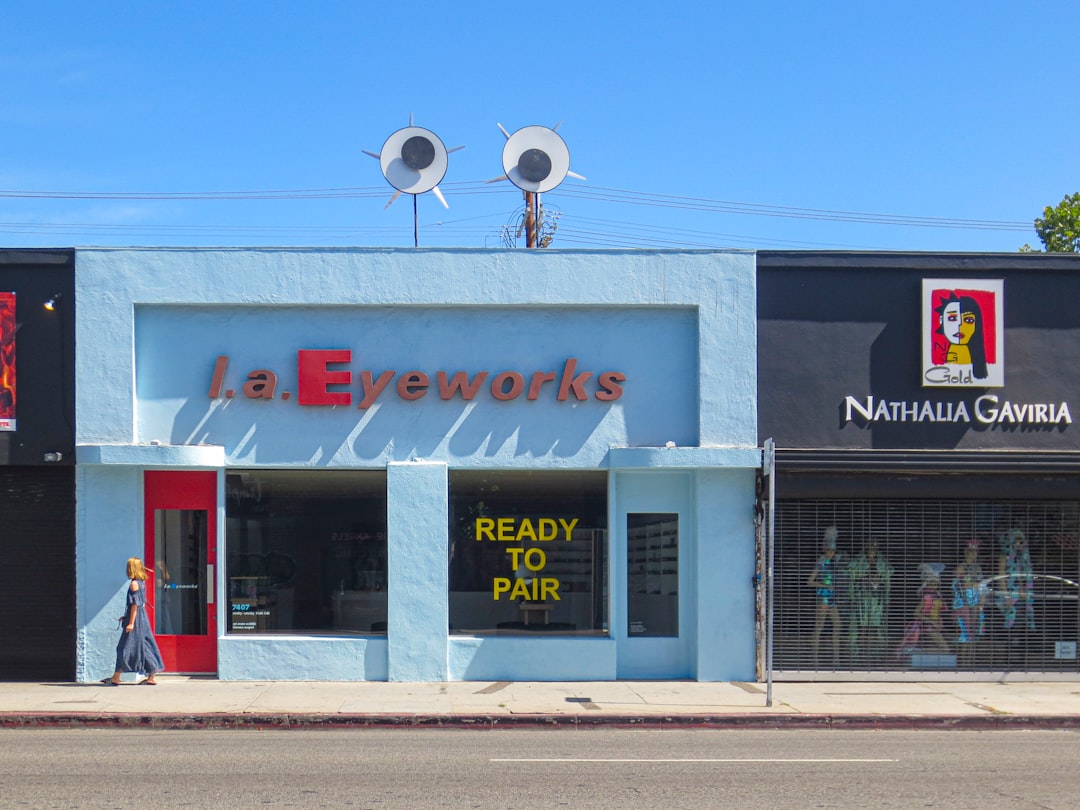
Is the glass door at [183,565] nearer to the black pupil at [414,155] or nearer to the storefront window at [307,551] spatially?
the storefront window at [307,551]

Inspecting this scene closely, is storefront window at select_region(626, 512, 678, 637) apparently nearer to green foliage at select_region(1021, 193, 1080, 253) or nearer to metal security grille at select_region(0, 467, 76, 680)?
metal security grille at select_region(0, 467, 76, 680)

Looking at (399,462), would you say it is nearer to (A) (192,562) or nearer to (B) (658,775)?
(A) (192,562)

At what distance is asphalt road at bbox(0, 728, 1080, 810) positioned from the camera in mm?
8734

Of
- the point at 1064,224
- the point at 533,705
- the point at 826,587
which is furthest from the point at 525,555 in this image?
the point at 1064,224

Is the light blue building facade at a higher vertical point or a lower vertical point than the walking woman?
higher

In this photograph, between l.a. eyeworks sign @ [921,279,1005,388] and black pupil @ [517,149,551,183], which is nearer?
l.a. eyeworks sign @ [921,279,1005,388]

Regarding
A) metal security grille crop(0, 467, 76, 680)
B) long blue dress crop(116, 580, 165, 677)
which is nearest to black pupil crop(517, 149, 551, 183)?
metal security grille crop(0, 467, 76, 680)

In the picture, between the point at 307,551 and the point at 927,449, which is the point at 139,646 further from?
the point at 927,449

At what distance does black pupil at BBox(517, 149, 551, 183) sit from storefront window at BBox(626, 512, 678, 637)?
524cm

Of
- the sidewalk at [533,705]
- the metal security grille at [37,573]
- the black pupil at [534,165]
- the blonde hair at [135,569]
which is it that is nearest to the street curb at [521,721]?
the sidewalk at [533,705]

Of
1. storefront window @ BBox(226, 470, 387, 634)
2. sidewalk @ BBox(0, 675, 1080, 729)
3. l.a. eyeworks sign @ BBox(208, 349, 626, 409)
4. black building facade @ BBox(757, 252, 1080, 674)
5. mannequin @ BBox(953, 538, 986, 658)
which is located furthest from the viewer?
mannequin @ BBox(953, 538, 986, 658)

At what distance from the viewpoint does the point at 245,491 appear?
51.0 ft

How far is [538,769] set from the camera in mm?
9984

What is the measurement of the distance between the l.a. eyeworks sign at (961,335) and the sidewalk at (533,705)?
4.08m
